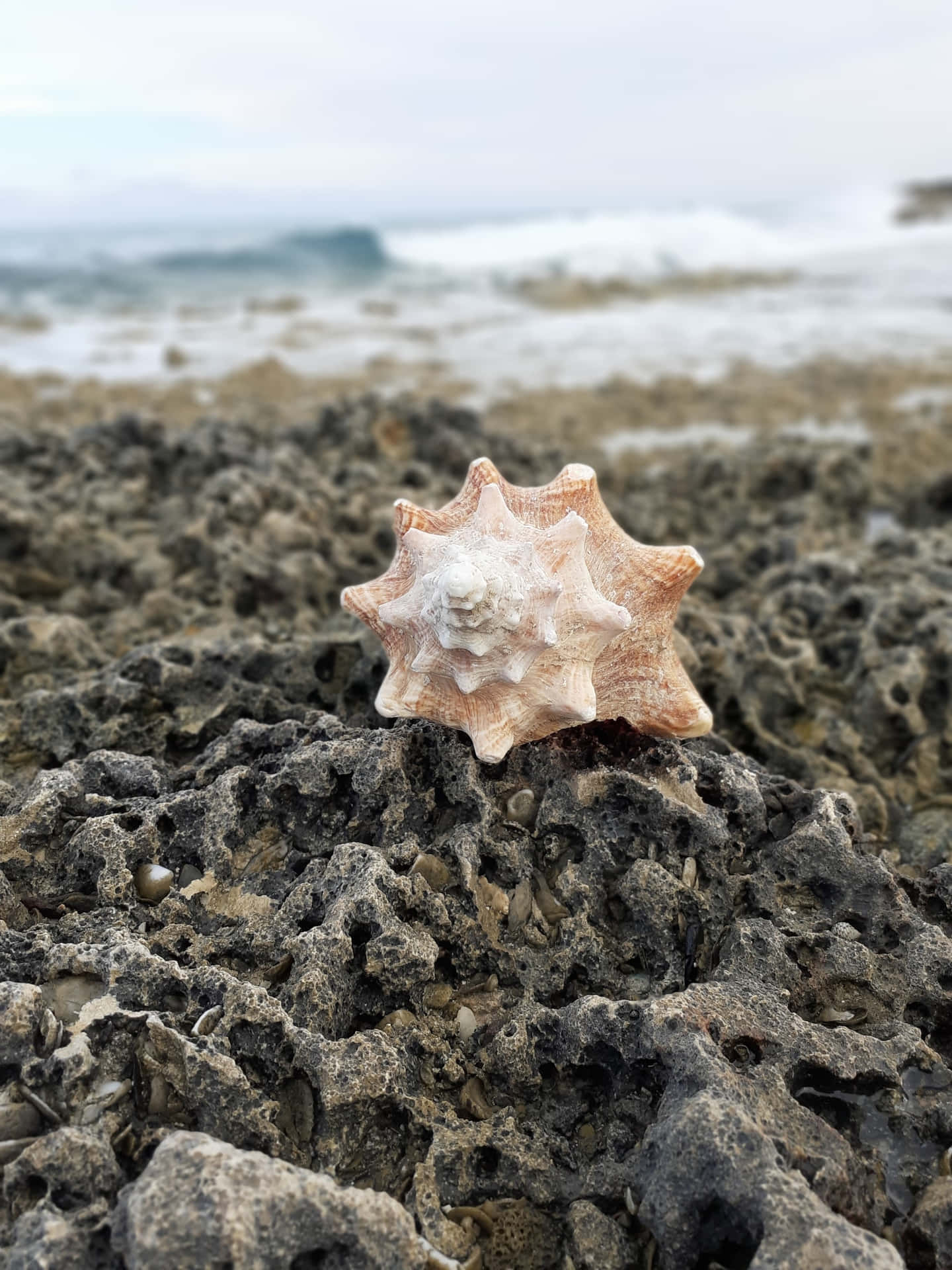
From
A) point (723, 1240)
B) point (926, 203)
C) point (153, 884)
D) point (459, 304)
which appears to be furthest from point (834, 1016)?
point (926, 203)

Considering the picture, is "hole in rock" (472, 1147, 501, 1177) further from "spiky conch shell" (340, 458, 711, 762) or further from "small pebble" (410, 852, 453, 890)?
"spiky conch shell" (340, 458, 711, 762)

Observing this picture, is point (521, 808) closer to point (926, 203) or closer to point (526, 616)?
point (526, 616)

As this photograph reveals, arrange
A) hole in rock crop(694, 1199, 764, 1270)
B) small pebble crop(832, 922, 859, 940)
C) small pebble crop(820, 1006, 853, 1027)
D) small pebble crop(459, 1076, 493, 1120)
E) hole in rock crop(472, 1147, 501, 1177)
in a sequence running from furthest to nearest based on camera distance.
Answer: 1. small pebble crop(832, 922, 859, 940)
2. small pebble crop(820, 1006, 853, 1027)
3. small pebble crop(459, 1076, 493, 1120)
4. hole in rock crop(472, 1147, 501, 1177)
5. hole in rock crop(694, 1199, 764, 1270)

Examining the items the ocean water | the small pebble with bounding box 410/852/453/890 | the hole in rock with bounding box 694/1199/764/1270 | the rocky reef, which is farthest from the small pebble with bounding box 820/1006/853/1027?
the ocean water

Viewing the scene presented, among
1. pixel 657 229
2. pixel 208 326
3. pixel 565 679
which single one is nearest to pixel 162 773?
pixel 565 679

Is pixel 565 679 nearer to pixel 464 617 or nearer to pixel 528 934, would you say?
pixel 464 617

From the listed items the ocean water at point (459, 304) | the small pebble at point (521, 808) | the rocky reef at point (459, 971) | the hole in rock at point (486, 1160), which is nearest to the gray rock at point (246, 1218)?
the rocky reef at point (459, 971)
